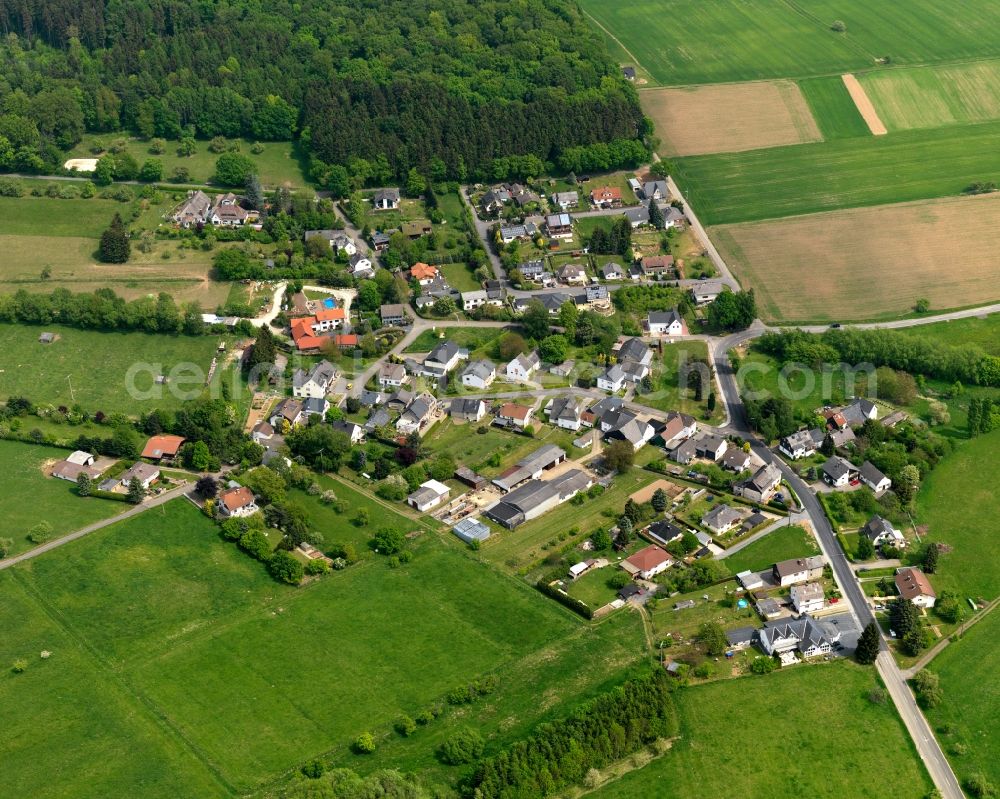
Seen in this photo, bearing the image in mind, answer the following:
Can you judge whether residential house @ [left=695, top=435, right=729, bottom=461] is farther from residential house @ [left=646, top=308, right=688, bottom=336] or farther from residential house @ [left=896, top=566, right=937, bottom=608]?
residential house @ [left=646, top=308, right=688, bottom=336]

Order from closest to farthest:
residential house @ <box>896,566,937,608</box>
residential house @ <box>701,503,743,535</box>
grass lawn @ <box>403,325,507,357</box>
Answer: residential house @ <box>896,566,937,608</box> → residential house @ <box>701,503,743,535</box> → grass lawn @ <box>403,325,507,357</box>

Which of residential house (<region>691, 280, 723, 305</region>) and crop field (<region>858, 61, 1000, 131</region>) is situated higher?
crop field (<region>858, 61, 1000, 131</region>)

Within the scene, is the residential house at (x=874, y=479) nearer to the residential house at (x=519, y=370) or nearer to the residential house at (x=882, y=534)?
the residential house at (x=882, y=534)

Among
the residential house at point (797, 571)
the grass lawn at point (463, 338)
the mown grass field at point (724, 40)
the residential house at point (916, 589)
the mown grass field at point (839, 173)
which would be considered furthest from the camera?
the mown grass field at point (724, 40)

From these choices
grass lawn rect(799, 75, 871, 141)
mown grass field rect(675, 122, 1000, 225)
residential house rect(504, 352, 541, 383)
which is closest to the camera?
residential house rect(504, 352, 541, 383)

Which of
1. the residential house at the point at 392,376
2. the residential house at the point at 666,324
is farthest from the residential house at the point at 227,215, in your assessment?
the residential house at the point at 666,324

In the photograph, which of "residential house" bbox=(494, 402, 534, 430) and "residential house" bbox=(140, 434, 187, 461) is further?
"residential house" bbox=(494, 402, 534, 430)

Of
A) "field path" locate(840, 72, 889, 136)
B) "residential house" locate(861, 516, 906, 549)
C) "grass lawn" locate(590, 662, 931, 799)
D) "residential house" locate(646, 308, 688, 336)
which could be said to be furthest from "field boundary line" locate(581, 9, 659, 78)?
"grass lawn" locate(590, 662, 931, 799)
